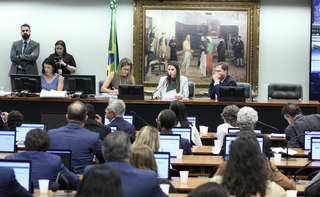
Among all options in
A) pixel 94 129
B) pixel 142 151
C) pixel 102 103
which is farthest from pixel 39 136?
pixel 102 103

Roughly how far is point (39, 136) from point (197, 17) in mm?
7920

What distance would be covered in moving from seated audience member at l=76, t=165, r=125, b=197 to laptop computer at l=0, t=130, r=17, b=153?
335cm

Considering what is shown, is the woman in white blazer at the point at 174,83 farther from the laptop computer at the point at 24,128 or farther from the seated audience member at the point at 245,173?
the seated audience member at the point at 245,173

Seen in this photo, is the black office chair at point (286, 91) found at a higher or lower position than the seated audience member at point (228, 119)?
higher

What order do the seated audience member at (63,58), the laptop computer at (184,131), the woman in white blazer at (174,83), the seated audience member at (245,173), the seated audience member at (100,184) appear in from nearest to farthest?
the seated audience member at (100,184) → the seated audience member at (245,173) → the laptop computer at (184,131) → the woman in white blazer at (174,83) → the seated audience member at (63,58)

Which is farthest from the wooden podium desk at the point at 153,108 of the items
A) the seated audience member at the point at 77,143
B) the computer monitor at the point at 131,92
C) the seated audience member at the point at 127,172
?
the seated audience member at the point at 127,172

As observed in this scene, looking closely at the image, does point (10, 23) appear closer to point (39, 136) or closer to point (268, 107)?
point (268, 107)

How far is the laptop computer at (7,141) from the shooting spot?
201 inches

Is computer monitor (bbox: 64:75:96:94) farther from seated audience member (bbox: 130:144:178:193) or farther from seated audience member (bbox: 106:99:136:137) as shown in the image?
seated audience member (bbox: 130:144:178:193)

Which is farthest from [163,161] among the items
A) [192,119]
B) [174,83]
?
[174,83]

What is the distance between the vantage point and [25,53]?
10633 millimetres

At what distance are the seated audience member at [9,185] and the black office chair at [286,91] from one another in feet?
24.3

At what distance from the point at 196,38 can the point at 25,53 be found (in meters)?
3.94

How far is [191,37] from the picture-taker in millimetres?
11180
